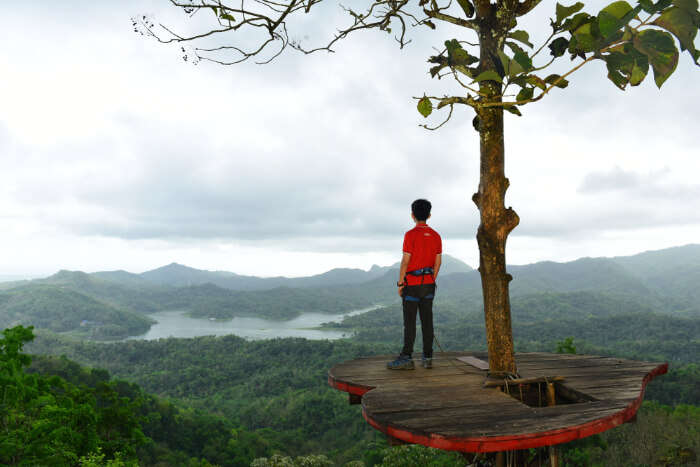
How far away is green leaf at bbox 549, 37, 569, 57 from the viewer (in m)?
2.97

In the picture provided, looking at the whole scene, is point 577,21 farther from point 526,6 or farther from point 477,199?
point 477,199

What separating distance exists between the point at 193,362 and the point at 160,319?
110184mm

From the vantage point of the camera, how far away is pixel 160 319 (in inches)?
7751

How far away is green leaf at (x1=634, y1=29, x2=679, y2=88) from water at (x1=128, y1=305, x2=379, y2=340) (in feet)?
466

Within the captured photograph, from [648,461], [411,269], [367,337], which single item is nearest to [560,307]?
[367,337]

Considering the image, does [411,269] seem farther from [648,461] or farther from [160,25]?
[648,461]

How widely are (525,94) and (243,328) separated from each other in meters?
180

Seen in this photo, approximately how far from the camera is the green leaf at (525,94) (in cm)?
311

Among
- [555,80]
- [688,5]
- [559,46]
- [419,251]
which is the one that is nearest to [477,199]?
[419,251]

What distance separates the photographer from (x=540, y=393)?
376cm

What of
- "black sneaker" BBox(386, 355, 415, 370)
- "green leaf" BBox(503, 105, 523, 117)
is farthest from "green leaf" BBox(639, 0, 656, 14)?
"black sneaker" BBox(386, 355, 415, 370)

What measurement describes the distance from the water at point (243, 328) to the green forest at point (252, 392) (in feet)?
32.9

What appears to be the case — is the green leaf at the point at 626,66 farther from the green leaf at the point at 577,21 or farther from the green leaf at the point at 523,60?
the green leaf at the point at 523,60

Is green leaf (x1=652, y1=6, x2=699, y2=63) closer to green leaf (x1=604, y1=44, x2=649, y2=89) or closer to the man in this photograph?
green leaf (x1=604, y1=44, x2=649, y2=89)
